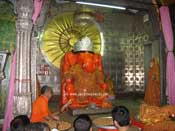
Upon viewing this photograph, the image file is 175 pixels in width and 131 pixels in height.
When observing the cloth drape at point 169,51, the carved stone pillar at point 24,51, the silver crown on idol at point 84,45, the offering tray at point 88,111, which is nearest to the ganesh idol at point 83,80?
the silver crown on idol at point 84,45

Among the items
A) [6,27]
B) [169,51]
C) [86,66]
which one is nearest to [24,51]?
[86,66]

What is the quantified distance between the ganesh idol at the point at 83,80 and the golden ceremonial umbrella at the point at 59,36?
1.74 metres

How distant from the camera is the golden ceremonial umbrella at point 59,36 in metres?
9.73

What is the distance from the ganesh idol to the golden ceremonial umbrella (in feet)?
5.71

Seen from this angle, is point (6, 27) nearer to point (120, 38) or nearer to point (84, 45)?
point (84, 45)

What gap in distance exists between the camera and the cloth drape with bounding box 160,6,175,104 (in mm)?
6941

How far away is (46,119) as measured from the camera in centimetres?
470

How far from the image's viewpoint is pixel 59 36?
32.3 feet

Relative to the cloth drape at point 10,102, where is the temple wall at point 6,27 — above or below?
above

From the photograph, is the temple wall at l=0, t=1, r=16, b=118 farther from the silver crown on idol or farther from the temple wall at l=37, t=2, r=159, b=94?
the temple wall at l=37, t=2, r=159, b=94

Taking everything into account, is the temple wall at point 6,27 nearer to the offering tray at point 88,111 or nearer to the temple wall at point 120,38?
the temple wall at point 120,38

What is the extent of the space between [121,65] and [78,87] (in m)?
3.84

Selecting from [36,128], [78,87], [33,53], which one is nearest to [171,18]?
[78,87]

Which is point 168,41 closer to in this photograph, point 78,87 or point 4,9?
point 78,87
